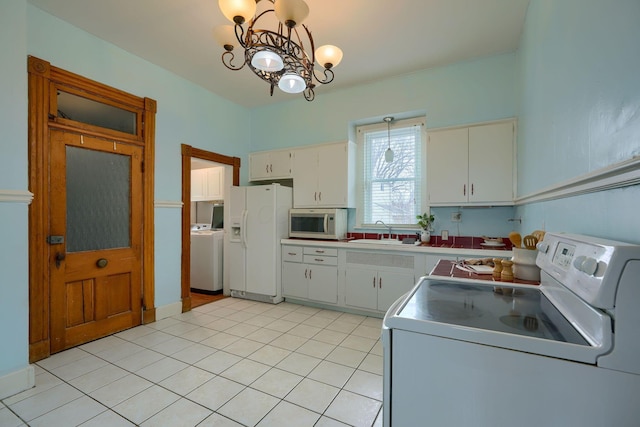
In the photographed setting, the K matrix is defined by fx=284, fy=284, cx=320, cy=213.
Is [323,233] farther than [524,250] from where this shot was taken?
Yes

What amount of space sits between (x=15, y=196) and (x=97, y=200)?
865 mm

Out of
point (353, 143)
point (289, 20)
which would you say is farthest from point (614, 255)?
point (353, 143)

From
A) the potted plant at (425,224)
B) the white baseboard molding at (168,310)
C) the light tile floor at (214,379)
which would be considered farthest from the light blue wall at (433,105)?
the white baseboard molding at (168,310)

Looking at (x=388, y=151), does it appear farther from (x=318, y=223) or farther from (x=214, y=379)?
(x=214, y=379)

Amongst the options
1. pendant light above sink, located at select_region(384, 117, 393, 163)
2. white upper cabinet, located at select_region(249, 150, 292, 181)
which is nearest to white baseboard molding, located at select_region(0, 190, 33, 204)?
white upper cabinet, located at select_region(249, 150, 292, 181)

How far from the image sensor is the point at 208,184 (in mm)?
5449

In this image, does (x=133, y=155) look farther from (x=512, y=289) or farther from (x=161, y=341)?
(x=512, y=289)

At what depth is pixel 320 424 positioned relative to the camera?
1688 millimetres

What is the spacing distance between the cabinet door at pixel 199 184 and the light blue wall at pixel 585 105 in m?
5.10

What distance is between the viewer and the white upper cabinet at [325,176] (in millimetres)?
3926

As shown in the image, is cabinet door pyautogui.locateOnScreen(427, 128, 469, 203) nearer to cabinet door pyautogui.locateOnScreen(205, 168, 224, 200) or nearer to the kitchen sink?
the kitchen sink

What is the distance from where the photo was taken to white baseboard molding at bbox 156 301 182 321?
133 inches

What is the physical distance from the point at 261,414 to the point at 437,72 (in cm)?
388

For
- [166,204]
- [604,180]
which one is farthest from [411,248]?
[166,204]
